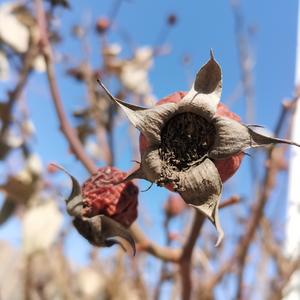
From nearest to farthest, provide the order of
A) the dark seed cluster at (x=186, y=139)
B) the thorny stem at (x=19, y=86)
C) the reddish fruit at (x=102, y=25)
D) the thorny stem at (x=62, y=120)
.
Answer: the dark seed cluster at (x=186, y=139)
the thorny stem at (x=62, y=120)
the thorny stem at (x=19, y=86)
the reddish fruit at (x=102, y=25)

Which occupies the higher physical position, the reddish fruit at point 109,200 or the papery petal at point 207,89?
the papery petal at point 207,89

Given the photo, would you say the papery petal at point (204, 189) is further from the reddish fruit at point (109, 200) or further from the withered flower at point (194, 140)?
the reddish fruit at point (109, 200)

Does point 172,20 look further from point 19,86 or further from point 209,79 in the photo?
point 209,79

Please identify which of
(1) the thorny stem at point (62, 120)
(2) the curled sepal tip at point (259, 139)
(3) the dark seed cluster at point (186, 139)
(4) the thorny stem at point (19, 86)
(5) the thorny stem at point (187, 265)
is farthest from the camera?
(4) the thorny stem at point (19, 86)

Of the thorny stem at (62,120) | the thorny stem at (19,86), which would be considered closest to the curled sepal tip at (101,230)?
the thorny stem at (62,120)

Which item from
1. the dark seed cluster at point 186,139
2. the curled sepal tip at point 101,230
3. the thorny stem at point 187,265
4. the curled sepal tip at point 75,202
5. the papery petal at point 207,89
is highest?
the papery petal at point 207,89

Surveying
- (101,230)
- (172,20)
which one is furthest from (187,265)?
(172,20)

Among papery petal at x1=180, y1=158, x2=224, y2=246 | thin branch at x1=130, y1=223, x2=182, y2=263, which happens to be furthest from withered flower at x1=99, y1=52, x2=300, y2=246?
thin branch at x1=130, y1=223, x2=182, y2=263
